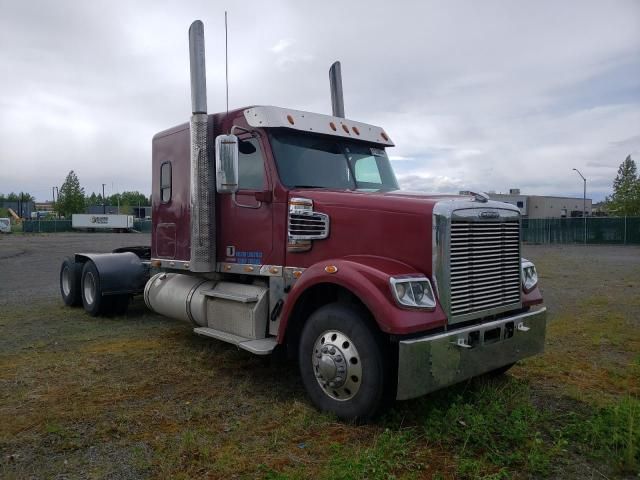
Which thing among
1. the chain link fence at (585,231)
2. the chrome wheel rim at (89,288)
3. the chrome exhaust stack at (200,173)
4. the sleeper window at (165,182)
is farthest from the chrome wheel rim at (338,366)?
the chain link fence at (585,231)

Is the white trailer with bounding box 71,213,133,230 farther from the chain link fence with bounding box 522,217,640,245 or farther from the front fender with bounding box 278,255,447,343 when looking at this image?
the front fender with bounding box 278,255,447,343

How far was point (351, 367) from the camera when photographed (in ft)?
13.6

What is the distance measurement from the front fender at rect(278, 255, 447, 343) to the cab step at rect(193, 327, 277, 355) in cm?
76

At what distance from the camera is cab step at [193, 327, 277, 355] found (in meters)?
4.96

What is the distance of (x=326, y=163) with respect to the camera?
5.55 meters

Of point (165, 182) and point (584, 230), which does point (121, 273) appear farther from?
point (584, 230)

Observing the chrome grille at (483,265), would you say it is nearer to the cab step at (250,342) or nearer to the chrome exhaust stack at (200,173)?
the cab step at (250,342)

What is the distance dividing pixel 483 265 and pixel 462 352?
0.83m

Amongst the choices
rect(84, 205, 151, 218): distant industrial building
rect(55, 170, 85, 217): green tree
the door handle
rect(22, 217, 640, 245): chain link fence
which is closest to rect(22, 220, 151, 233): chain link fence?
rect(55, 170, 85, 217): green tree

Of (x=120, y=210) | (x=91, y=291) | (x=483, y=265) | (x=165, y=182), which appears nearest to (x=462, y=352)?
(x=483, y=265)

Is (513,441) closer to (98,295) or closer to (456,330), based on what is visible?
(456,330)

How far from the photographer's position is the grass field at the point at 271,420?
11.5 ft

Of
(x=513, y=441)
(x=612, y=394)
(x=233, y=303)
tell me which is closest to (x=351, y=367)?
(x=513, y=441)

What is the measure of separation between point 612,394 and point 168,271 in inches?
219
